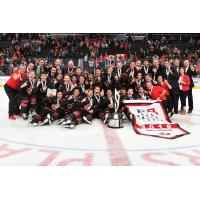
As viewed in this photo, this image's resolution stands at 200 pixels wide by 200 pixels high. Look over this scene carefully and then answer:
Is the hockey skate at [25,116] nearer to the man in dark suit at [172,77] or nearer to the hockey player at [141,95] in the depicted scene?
the hockey player at [141,95]

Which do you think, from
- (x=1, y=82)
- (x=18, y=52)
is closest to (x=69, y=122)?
(x=18, y=52)

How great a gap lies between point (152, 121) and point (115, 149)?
53.9 inches

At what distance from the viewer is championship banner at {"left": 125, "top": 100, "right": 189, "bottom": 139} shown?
4234mm

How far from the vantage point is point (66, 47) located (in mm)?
7555

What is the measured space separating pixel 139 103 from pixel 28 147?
7.40 ft

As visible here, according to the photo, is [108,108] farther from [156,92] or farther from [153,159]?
[153,159]

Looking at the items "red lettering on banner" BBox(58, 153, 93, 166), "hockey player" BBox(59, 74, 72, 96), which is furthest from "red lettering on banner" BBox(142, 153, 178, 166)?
"hockey player" BBox(59, 74, 72, 96)

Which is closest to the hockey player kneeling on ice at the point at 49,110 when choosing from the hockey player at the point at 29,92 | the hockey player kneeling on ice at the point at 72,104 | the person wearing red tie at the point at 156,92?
the hockey player kneeling on ice at the point at 72,104

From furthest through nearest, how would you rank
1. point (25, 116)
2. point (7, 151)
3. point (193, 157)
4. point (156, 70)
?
point (156, 70), point (25, 116), point (7, 151), point (193, 157)

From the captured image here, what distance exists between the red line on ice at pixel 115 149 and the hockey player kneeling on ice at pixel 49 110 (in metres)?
1.03

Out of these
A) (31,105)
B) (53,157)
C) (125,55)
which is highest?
(125,55)

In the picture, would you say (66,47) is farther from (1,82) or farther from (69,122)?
(1,82)

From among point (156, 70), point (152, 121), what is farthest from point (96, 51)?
point (152, 121)

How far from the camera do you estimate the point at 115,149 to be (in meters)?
3.49
